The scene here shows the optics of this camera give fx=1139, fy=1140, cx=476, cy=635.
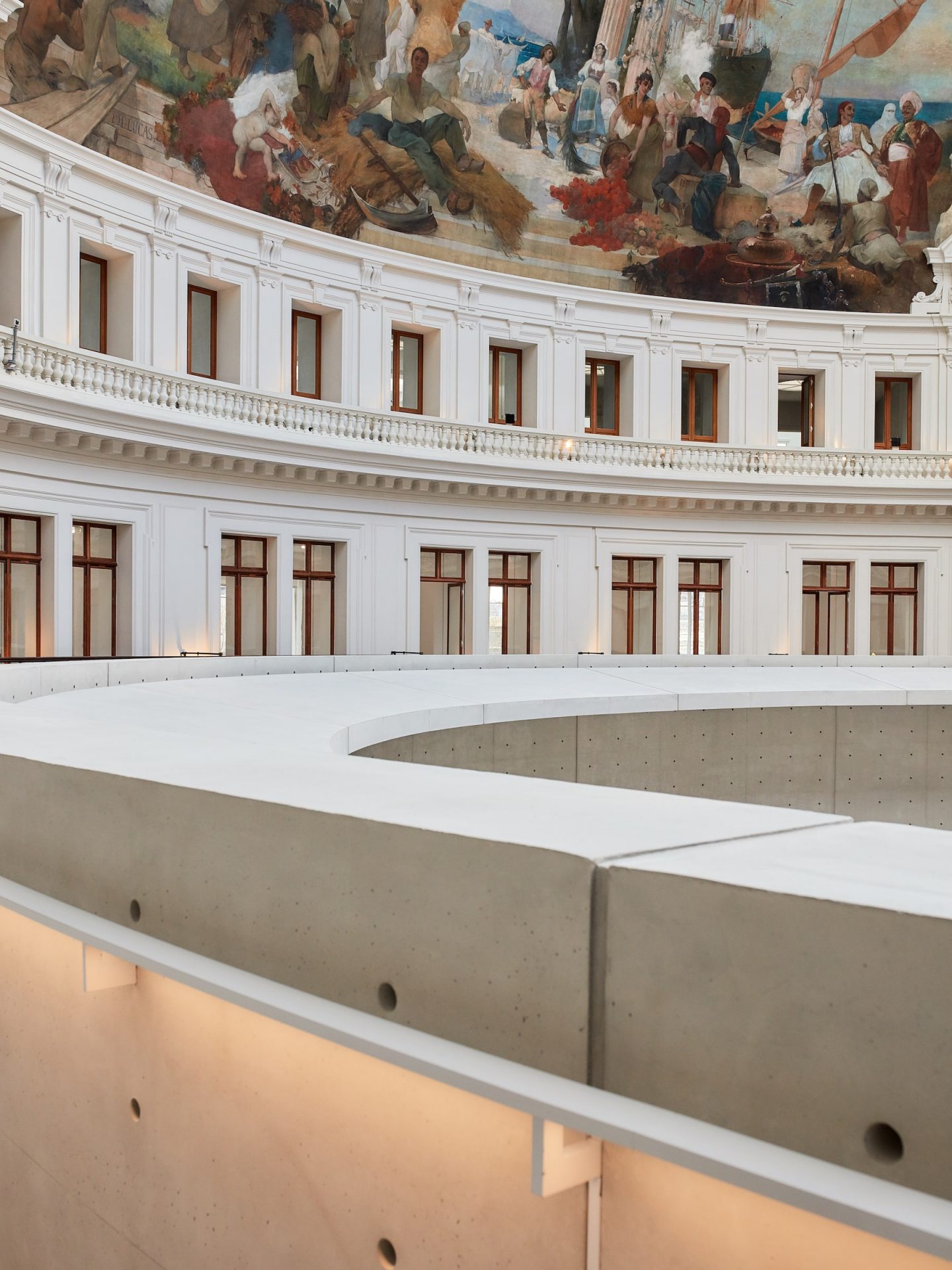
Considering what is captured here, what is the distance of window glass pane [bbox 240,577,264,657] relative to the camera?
24391 mm

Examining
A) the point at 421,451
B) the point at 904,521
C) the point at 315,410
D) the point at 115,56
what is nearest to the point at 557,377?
the point at 421,451

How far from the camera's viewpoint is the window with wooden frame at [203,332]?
24188 mm

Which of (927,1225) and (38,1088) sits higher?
(927,1225)

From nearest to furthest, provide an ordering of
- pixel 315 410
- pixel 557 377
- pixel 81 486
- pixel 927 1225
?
1. pixel 927 1225
2. pixel 81 486
3. pixel 315 410
4. pixel 557 377

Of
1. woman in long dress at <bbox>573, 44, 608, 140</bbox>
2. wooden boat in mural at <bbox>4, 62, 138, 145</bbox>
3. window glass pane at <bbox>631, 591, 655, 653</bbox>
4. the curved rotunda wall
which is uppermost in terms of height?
woman in long dress at <bbox>573, 44, 608, 140</bbox>

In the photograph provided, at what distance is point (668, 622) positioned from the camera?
29.3m

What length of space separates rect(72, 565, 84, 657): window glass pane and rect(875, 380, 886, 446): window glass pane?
21.5m

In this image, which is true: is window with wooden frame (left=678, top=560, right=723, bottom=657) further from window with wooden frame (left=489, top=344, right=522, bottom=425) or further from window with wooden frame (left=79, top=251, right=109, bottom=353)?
window with wooden frame (left=79, top=251, right=109, bottom=353)

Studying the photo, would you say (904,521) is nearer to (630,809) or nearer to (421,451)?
(421,451)

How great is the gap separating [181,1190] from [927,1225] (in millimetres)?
2403

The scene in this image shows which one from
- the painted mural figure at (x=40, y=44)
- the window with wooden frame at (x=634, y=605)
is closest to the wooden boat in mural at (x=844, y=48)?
the window with wooden frame at (x=634, y=605)

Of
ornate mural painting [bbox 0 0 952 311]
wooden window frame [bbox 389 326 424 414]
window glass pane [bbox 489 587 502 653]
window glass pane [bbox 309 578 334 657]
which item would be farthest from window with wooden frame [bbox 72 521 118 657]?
window glass pane [bbox 489 587 502 653]

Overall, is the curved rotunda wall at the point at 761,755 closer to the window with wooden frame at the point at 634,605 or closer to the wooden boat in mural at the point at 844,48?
the window with wooden frame at the point at 634,605

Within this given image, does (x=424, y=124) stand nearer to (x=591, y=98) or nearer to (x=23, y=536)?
(x=591, y=98)
